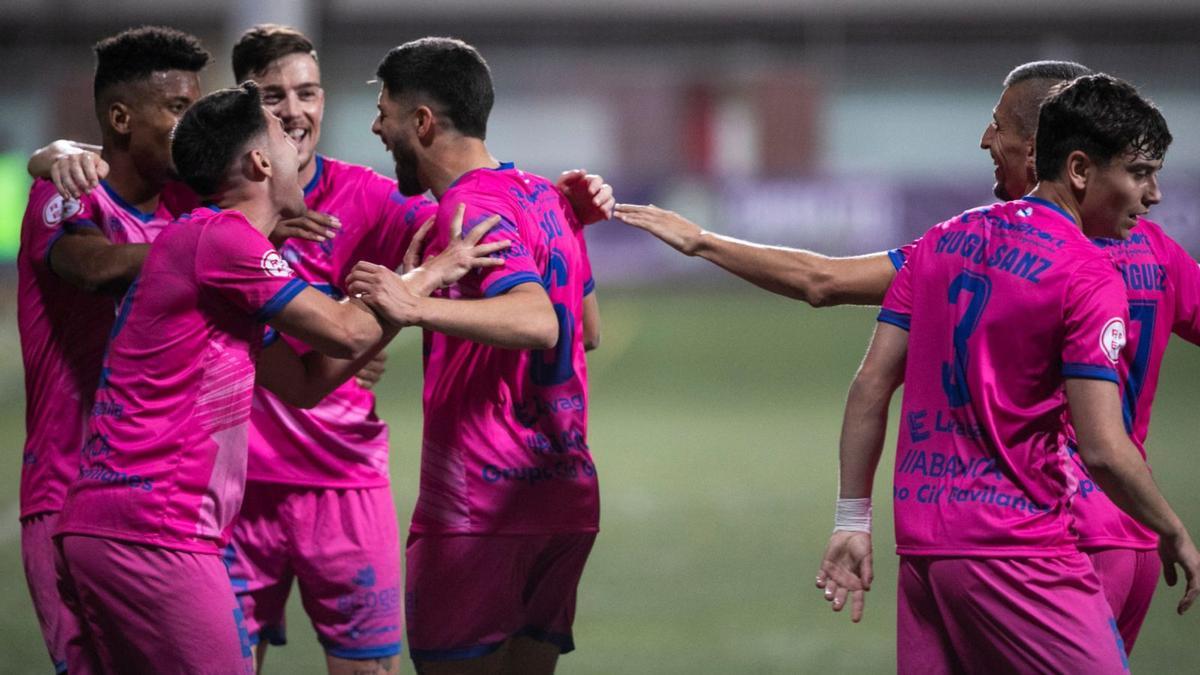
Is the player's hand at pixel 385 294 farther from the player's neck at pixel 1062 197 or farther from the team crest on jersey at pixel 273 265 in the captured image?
the player's neck at pixel 1062 197

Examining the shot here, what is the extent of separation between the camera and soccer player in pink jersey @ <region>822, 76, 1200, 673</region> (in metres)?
3.62

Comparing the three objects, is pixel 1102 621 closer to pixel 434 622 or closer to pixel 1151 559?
pixel 1151 559

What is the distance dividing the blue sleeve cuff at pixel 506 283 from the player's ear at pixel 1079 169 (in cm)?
148

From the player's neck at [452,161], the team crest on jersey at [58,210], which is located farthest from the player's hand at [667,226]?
the team crest on jersey at [58,210]

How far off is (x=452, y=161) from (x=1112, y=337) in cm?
207

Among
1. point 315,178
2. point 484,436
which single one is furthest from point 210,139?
point 315,178

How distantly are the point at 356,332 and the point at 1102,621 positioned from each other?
6.83 feet

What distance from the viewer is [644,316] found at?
21953mm

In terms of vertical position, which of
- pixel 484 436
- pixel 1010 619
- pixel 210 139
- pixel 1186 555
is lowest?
pixel 1010 619

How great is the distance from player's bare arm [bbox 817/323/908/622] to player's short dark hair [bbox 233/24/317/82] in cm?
253

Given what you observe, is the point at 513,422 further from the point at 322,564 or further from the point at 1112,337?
the point at 1112,337

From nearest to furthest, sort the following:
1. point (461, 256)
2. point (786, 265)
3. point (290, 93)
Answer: point (461, 256)
point (786, 265)
point (290, 93)

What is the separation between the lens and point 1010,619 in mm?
3680

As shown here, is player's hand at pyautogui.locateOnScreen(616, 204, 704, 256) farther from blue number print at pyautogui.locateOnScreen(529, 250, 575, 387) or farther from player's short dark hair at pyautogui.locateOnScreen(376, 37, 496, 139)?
player's short dark hair at pyautogui.locateOnScreen(376, 37, 496, 139)
